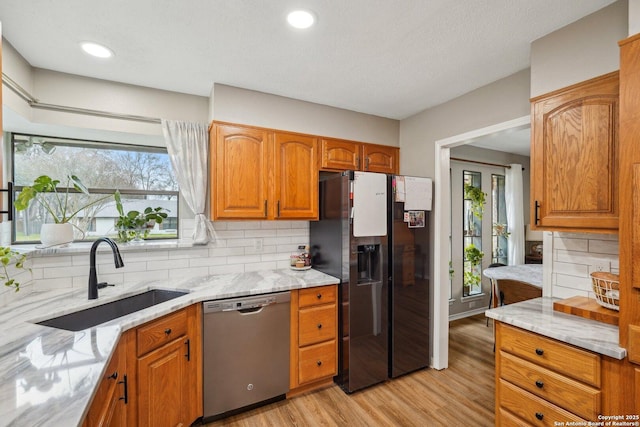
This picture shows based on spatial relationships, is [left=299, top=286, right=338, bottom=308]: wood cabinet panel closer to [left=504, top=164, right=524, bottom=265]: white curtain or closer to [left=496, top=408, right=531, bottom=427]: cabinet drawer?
[left=496, top=408, right=531, bottom=427]: cabinet drawer

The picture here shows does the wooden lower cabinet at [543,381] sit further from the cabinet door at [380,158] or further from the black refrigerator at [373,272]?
the cabinet door at [380,158]

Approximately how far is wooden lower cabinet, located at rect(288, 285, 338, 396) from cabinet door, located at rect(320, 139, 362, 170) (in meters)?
1.15

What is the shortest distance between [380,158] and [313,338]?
1.89 metres

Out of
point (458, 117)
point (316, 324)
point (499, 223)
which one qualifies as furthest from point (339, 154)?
point (499, 223)

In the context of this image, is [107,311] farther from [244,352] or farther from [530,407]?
[530,407]

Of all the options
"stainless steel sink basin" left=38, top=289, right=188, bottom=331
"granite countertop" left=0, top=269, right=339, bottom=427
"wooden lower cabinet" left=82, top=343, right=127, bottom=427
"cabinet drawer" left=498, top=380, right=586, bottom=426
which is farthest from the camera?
"stainless steel sink basin" left=38, top=289, right=188, bottom=331

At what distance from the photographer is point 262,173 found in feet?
8.00

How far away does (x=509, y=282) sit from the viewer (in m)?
3.01

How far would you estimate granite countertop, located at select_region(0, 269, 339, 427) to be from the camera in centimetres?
77

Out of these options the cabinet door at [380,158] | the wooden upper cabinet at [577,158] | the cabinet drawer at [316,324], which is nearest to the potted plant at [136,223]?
the cabinet drawer at [316,324]

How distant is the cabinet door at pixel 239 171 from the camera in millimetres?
2303

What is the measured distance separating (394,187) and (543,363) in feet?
5.02

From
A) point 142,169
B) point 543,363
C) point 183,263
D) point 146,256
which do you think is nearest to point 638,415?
point 543,363

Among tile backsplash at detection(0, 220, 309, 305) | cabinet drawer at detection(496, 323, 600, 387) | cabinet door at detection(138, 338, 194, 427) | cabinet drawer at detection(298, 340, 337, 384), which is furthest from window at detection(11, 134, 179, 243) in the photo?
cabinet drawer at detection(496, 323, 600, 387)
